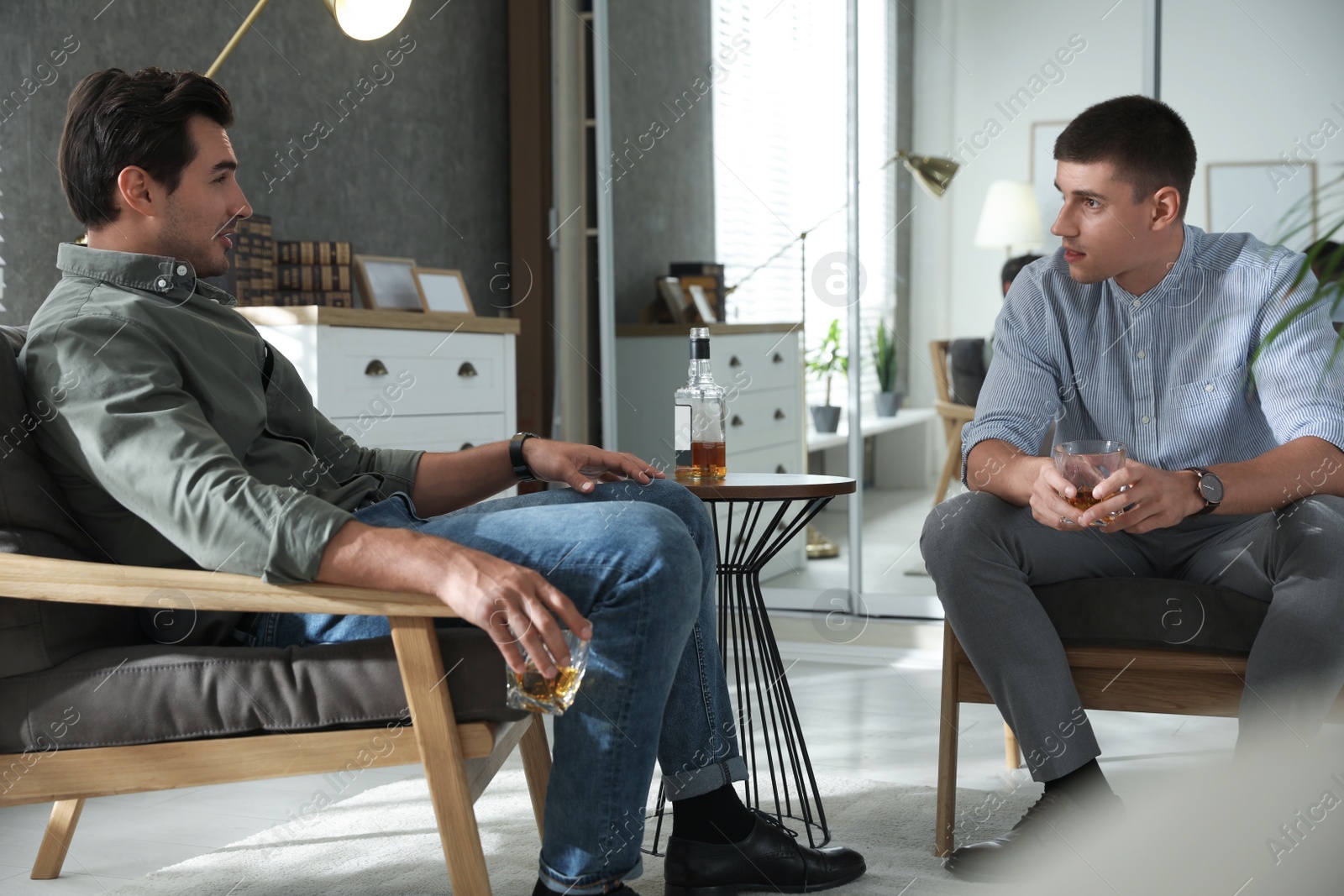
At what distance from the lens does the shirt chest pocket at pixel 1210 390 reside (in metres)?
2.00

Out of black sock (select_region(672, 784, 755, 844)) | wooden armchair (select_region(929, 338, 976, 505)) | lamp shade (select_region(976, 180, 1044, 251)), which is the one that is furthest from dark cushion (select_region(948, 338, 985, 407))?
black sock (select_region(672, 784, 755, 844))

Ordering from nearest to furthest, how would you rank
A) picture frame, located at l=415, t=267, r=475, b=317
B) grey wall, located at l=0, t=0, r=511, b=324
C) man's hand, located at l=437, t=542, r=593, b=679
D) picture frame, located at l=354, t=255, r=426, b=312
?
man's hand, located at l=437, t=542, r=593, b=679
grey wall, located at l=0, t=0, r=511, b=324
picture frame, located at l=354, t=255, r=426, b=312
picture frame, located at l=415, t=267, r=475, b=317

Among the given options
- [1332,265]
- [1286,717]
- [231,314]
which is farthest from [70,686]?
[1286,717]

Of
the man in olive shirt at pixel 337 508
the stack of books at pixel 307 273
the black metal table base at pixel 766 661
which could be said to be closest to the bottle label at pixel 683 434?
the black metal table base at pixel 766 661

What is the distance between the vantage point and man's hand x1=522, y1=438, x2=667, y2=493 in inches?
70.1

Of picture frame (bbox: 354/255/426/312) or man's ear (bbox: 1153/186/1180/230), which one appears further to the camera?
picture frame (bbox: 354/255/426/312)

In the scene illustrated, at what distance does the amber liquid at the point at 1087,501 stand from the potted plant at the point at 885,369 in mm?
2058

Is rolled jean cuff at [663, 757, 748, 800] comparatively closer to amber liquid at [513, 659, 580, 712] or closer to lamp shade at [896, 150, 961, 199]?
amber liquid at [513, 659, 580, 712]

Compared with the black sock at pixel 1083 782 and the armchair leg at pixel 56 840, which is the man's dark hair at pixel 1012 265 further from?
the armchair leg at pixel 56 840

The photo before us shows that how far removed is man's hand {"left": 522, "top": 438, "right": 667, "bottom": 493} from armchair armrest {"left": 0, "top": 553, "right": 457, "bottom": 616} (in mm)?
520

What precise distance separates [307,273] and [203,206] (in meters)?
1.37

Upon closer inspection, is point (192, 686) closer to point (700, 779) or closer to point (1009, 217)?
point (700, 779)

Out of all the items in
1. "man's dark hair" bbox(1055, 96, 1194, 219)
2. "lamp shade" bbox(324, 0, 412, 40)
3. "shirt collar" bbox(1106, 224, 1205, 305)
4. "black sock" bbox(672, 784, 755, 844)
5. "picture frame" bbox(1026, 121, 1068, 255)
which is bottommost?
"black sock" bbox(672, 784, 755, 844)

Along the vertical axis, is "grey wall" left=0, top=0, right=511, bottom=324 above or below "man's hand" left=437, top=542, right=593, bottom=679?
above
